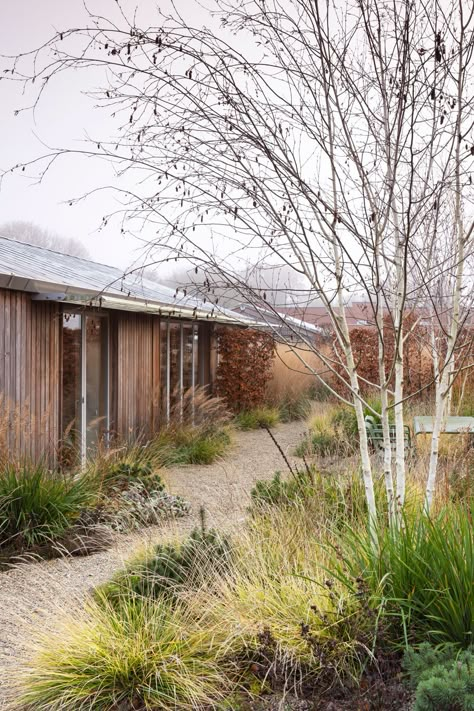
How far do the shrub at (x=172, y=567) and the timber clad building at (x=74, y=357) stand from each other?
185 cm

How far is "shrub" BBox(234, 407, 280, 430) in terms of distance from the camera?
16156 mm

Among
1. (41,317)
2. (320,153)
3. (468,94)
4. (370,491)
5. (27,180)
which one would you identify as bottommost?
(370,491)

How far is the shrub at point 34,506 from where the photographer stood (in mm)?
6012

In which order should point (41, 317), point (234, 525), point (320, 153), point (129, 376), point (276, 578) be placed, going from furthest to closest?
1. point (129, 376)
2. point (41, 317)
3. point (234, 525)
4. point (320, 153)
5. point (276, 578)

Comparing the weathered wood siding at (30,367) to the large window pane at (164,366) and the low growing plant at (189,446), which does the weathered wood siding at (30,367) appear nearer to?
the low growing plant at (189,446)

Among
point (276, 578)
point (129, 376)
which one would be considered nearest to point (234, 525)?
point (276, 578)

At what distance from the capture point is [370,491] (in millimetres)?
4086

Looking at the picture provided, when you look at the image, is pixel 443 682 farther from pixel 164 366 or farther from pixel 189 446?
pixel 164 366

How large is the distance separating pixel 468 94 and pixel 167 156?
5.99 feet

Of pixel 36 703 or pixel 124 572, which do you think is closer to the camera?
pixel 36 703

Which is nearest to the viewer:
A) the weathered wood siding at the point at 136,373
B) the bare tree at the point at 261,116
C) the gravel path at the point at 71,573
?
the bare tree at the point at 261,116

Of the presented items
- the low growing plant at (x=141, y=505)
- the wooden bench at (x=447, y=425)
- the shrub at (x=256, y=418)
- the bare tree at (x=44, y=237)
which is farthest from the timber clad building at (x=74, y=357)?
the bare tree at (x=44, y=237)

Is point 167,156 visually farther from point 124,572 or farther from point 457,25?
point 124,572

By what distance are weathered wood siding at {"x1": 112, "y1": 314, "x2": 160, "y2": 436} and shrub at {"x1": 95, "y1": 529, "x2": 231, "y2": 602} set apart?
654 cm
